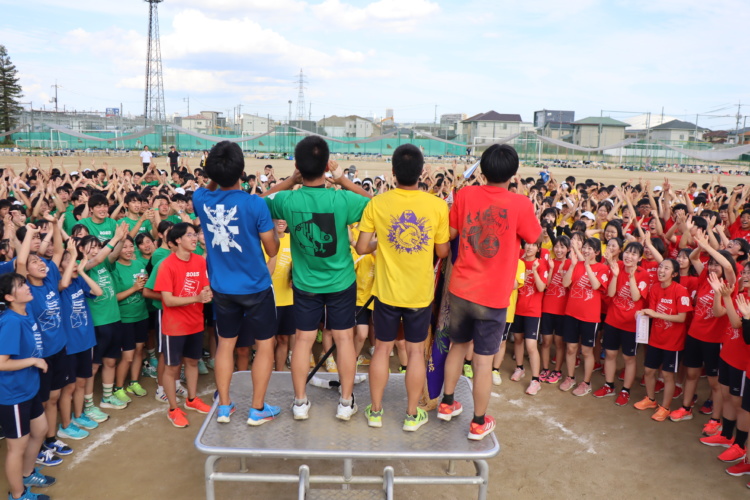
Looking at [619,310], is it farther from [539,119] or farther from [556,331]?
[539,119]

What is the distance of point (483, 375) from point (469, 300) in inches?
20.6

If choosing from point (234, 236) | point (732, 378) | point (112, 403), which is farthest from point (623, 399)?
point (112, 403)

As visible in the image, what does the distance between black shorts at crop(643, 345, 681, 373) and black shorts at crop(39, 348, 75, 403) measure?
564cm

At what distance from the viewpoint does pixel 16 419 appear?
147 inches

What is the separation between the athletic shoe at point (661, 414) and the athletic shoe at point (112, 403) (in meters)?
5.47

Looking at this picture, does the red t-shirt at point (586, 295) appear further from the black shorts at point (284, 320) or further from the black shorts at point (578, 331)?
the black shorts at point (284, 320)

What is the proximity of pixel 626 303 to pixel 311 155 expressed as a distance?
13.6 feet

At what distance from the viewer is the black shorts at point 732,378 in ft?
15.0

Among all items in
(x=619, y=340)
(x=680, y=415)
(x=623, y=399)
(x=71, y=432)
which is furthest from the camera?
(x=619, y=340)

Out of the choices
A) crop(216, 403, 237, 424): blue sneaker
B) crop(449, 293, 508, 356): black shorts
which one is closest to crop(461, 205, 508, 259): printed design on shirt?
crop(449, 293, 508, 356): black shorts

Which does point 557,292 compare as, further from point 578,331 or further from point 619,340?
point 619,340

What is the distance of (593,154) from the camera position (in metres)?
44.0

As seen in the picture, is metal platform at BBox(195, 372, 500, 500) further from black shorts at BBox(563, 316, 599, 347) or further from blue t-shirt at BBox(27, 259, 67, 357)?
black shorts at BBox(563, 316, 599, 347)

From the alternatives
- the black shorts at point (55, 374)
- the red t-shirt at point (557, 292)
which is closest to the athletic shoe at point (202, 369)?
the black shorts at point (55, 374)
